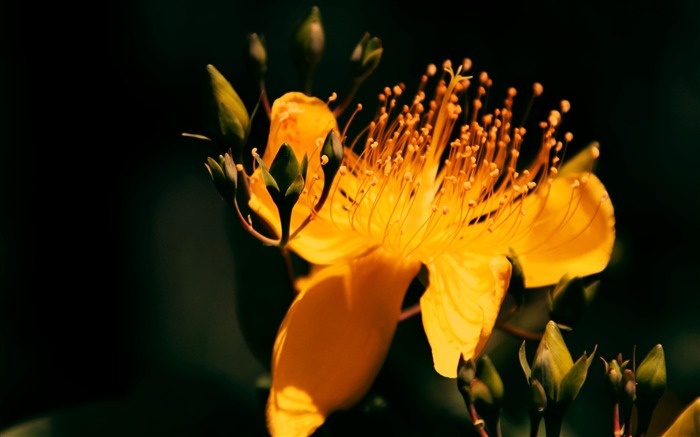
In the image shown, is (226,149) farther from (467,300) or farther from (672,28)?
(672,28)

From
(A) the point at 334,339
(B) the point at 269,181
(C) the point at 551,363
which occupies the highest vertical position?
(B) the point at 269,181

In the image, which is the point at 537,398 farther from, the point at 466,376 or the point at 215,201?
the point at 215,201

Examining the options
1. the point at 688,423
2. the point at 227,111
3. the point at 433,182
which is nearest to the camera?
the point at 688,423

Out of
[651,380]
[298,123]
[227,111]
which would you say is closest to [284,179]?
[227,111]

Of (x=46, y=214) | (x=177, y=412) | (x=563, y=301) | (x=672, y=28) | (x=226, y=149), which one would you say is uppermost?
(x=672, y=28)

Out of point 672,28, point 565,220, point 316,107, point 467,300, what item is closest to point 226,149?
point 316,107
